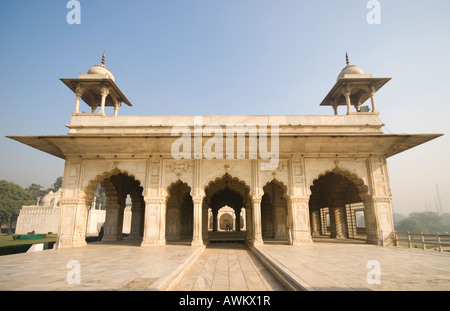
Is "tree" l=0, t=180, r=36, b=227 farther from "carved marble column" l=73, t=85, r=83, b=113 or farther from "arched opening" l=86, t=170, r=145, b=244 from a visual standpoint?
"carved marble column" l=73, t=85, r=83, b=113

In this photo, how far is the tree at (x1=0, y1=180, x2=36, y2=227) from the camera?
5584cm

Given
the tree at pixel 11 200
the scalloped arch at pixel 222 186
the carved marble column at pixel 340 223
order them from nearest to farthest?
the scalloped arch at pixel 222 186, the carved marble column at pixel 340 223, the tree at pixel 11 200

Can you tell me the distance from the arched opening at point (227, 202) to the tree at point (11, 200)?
48590 mm

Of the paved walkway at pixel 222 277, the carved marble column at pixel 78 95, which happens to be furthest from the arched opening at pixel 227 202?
the carved marble column at pixel 78 95

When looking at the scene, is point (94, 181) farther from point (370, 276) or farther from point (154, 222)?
point (370, 276)

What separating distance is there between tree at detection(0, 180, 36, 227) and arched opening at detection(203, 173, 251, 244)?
4859cm

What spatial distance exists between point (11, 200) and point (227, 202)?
190 feet

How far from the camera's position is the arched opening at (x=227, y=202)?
52.5 feet

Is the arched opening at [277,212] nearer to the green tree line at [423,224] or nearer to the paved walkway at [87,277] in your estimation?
the paved walkway at [87,277]

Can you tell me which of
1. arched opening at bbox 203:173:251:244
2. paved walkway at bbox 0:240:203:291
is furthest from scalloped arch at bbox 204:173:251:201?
paved walkway at bbox 0:240:203:291

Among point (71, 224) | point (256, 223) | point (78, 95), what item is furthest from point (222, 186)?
point (78, 95)

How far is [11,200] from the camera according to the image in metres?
56.7

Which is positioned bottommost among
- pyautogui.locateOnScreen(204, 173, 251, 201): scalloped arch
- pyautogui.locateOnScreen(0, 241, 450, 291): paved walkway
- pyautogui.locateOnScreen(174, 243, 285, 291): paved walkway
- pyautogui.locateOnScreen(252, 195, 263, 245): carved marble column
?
pyautogui.locateOnScreen(174, 243, 285, 291): paved walkway
